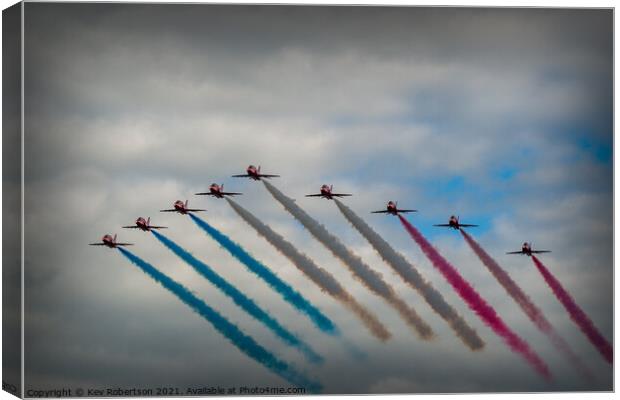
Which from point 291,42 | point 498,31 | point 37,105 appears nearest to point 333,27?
point 291,42

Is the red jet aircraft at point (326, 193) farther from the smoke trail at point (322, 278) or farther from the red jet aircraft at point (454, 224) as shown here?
the red jet aircraft at point (454, 224)

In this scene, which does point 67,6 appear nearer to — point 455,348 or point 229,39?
point 229,39

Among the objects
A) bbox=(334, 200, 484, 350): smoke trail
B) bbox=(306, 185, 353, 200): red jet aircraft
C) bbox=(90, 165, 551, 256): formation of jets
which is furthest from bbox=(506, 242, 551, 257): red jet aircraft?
bbox=(306, 185, 353, 200): red jet aircraft

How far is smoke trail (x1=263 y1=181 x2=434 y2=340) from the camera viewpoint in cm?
12812

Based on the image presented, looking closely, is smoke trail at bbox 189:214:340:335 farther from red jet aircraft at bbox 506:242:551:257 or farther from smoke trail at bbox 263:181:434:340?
red jet aircraft at bbox 506:242:551:257

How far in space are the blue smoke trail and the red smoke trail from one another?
11210 mm

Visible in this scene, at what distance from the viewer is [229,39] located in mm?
123375

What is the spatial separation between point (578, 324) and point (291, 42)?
26.5 m

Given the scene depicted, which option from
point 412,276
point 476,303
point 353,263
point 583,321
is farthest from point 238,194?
point 583,321

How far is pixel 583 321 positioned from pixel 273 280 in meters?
20.9

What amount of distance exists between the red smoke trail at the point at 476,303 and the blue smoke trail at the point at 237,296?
36.8ft

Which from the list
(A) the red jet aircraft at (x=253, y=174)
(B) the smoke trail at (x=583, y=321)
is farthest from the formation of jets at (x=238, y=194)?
(B) the smoke trail at (x=583, y=321)

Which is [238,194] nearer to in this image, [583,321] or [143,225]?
[143,225]

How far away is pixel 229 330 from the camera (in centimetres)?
12619
